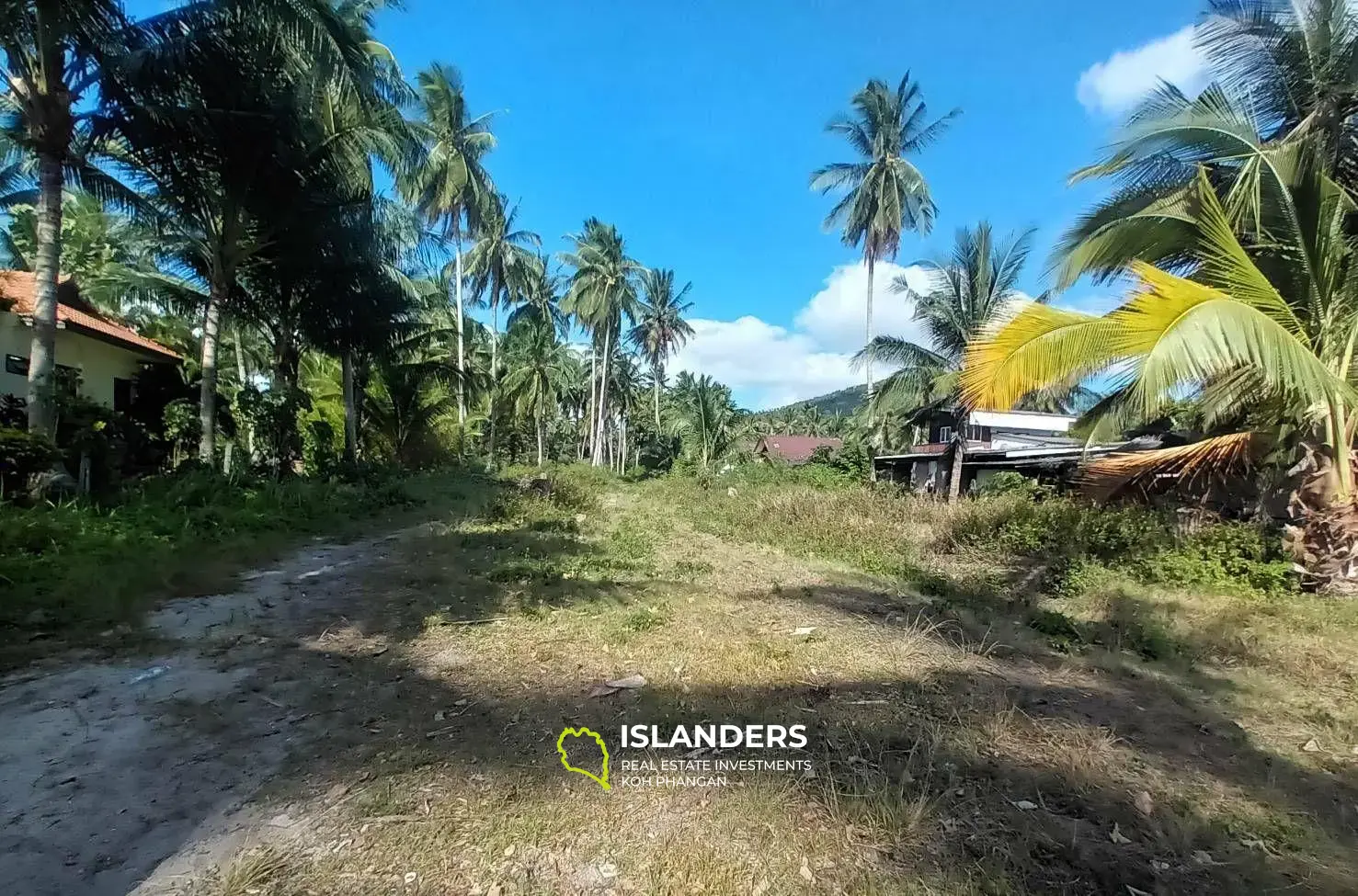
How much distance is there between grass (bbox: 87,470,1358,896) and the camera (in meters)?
2.25

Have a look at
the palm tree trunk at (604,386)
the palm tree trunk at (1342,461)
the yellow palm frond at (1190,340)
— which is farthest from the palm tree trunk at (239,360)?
the palm tree trunk at (1342,461)

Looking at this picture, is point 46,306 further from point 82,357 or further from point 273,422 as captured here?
point 82,357

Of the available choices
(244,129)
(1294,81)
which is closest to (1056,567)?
(1294,81)

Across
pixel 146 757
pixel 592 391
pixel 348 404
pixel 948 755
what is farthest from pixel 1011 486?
pixel 592 391

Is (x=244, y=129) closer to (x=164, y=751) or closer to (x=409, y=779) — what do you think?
(x=164, y=751)

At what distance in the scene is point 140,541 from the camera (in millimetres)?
6566

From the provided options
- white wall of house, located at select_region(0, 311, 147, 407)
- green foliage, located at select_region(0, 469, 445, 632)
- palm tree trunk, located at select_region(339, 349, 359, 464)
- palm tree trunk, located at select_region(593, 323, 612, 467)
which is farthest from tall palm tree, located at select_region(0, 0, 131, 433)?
palm tree trunk, located at select_region(593, 323, 612, 467)

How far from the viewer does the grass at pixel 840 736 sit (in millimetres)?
2248

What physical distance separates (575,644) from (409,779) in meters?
1.85

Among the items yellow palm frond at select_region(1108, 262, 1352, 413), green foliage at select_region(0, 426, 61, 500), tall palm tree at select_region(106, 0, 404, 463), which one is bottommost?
green foliage at select_region(0, 426, 61, 500)

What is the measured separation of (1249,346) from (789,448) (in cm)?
3557

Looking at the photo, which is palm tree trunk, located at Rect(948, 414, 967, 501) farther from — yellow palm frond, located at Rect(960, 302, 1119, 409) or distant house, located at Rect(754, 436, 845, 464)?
distant house, located at Rect(754, 436, 845, 464)

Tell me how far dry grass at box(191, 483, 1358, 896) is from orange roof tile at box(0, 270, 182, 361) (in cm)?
1217

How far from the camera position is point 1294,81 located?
6820mm
